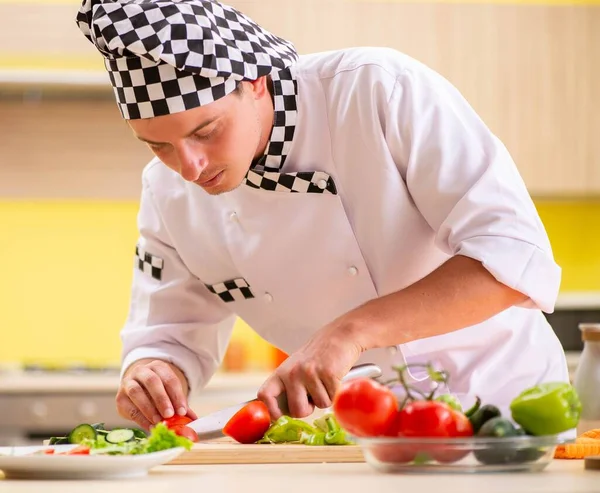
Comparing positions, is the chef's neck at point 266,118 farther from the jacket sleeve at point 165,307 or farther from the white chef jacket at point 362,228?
the jacket sleeve at point 165,307

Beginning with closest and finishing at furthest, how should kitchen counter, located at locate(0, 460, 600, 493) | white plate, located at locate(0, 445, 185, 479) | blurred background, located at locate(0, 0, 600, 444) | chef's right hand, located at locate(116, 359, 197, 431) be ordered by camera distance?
kitchen counter, located at locate(0, 460, 600, 493) < white plate, located at locate(0, 445, 185, 479) < chef's right hand, located at locate(116, 359, 197, 431) < blurred background, located at locate(0, 0, 600, 444)

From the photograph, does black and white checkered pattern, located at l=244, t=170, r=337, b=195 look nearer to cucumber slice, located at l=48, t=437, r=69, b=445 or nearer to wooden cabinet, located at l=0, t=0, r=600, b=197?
cucumber slice, located at l=48, t=437, r=69, b=445

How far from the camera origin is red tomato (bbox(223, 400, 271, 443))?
134 cm

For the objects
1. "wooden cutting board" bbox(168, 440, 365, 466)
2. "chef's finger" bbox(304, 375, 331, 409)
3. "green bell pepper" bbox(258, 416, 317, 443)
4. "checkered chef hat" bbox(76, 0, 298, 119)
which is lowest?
"green bell pepper" bbox(258, 416, 317, 443)

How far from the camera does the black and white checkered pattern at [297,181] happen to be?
62.4 inches

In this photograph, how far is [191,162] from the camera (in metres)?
1.42

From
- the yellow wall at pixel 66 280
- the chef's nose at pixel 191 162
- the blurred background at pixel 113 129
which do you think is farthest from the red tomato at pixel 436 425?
the yellow wall at pixel 66 280

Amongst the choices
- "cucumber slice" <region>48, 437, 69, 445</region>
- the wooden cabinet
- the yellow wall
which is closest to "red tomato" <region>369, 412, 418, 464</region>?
"cucumber slice" <region>48, 437, 69, 445</region>

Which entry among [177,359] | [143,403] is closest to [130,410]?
[143,403]

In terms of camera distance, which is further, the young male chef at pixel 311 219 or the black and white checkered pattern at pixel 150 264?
the black and white checkered pattern at pixel 150 264

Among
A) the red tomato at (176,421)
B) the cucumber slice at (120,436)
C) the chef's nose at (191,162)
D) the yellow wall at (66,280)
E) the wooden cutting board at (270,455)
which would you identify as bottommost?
the yellow wall at (66,280)

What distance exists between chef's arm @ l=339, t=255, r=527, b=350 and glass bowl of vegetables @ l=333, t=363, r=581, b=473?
0.32 meters

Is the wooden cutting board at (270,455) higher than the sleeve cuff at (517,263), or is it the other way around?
the sleeve cuff at (517,263)

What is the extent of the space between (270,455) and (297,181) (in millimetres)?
533
